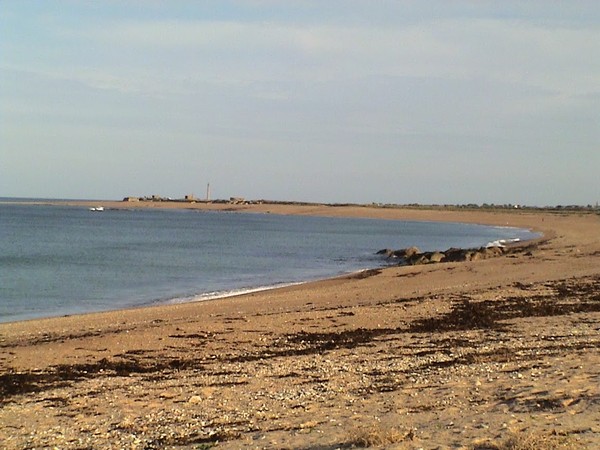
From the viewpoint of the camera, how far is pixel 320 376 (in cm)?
1042

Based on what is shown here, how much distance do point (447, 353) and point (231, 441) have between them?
17.3ft

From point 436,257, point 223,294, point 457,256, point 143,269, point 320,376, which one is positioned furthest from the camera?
point 436,257

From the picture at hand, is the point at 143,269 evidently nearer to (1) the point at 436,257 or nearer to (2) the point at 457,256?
(1) the point at 436,257

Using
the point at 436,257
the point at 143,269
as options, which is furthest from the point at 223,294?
the point at 436,257

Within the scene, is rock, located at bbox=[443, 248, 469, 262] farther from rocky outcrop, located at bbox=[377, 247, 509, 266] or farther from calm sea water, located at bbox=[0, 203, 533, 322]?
calm sea water, located at bbox=[0, 203, 533, 322]

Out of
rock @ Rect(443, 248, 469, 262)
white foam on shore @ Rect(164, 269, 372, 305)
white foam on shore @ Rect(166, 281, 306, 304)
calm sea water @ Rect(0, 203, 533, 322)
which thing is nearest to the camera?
white foam on shore @ Rect(164, 269, 372, 305)

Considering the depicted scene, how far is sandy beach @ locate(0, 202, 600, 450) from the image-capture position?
7.31 metres

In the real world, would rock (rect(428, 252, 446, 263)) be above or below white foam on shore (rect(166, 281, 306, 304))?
above

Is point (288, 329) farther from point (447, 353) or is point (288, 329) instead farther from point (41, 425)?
point (41, 425)

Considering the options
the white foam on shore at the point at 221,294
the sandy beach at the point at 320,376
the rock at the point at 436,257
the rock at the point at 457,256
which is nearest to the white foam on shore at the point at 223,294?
the white foam on shore at the point at 221,294

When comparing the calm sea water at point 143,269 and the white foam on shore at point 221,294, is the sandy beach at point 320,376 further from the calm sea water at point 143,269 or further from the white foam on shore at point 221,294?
the calm sea water at point 143,269

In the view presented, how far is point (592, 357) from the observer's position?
9.92 meters

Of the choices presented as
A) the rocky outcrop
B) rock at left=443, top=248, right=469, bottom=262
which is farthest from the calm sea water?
rock at left=443, top=248, right=469, bottom=262

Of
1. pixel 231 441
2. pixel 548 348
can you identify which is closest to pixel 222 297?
pixel 548 348
